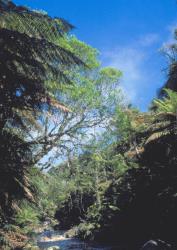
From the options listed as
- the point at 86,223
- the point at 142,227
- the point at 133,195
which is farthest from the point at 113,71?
the point at 86,223

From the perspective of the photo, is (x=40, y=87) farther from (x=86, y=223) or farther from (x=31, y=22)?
(x=86, y=223)

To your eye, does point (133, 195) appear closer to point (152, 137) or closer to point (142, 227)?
point (142, 227)

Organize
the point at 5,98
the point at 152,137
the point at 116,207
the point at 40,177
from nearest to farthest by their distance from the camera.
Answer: the point at 5,98 < the point at 40,177 < the point at 152,137 < the point at 116,207

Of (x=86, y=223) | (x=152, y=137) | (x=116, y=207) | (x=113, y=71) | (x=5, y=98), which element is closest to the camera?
(x=5, y=98)

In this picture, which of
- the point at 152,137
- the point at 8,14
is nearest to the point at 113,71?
the point at 152,137

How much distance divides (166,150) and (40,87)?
8809 millimetres

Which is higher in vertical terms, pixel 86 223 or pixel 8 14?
pixel 8 14

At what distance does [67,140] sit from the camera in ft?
49.2

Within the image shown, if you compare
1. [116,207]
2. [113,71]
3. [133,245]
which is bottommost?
[133,245]

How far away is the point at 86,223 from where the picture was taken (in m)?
25.8

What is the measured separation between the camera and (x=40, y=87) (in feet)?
25.3

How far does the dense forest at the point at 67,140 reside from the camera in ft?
25.8

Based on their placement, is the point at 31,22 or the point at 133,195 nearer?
the point at 31,22

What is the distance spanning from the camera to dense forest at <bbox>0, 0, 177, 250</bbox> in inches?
310
